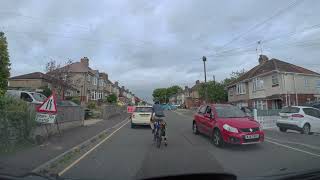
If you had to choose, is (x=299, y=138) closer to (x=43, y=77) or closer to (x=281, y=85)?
(x=281, y=85)

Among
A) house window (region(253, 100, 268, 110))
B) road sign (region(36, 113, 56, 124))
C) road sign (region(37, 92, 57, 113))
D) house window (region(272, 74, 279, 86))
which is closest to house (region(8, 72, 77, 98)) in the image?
house window (region(253, 100, 268, 110))

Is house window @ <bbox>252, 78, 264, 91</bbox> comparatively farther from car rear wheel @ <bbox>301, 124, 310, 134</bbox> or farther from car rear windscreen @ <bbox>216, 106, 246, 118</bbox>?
car rear windscreen @ <bbox>216, 106, 246, 118</bbox>

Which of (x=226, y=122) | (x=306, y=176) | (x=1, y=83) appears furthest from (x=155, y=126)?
(x=306, y=176)

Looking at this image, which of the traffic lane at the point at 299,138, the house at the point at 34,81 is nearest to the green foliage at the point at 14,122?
the traffic lane at the point at 299,138

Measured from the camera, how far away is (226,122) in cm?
1355

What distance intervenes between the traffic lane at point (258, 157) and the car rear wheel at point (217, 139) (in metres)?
0.19

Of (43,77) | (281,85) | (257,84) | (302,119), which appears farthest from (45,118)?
Answer: (43,77)

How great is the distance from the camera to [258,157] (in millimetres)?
11281

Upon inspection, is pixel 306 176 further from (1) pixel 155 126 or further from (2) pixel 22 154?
(1) pixel 155 126

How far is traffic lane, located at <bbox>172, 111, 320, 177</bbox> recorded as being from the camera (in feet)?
30.3

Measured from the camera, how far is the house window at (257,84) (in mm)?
44066

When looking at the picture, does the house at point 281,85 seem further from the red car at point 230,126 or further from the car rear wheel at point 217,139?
the car rear wheel at point 217,139

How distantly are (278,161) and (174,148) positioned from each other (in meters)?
4.00

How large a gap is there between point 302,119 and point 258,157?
9.65m
